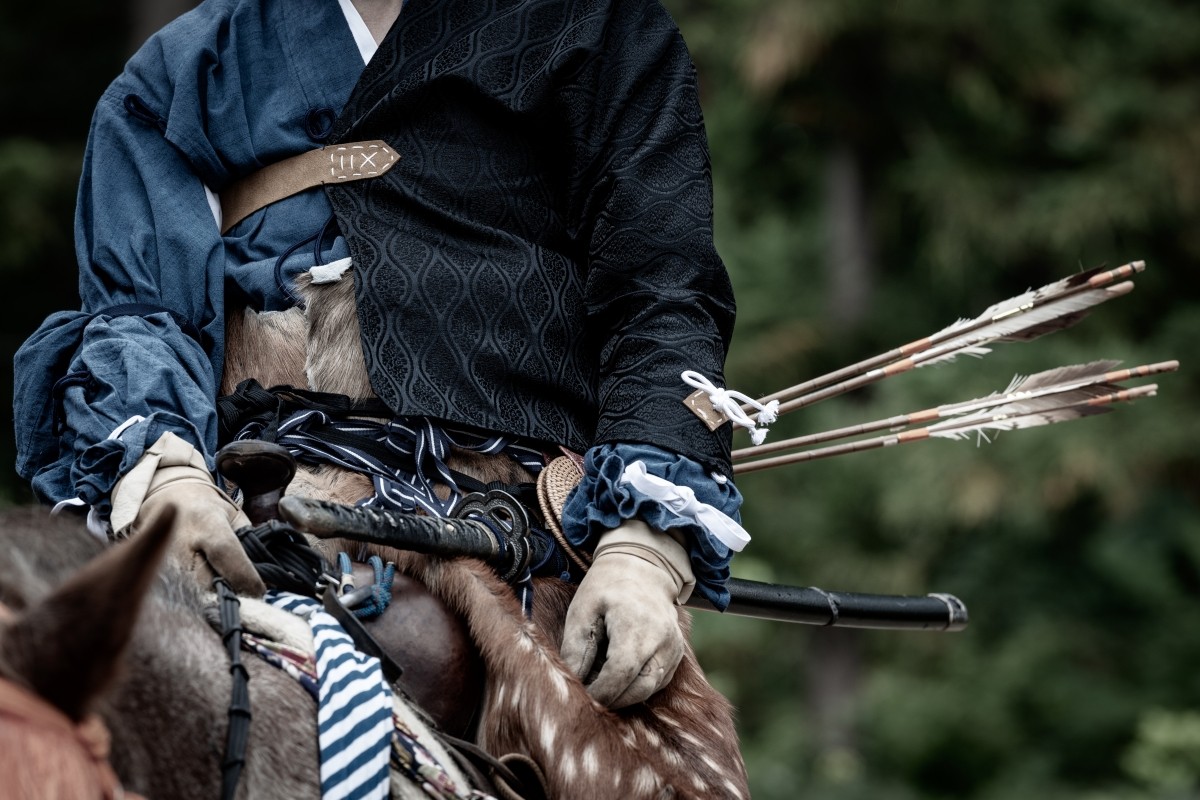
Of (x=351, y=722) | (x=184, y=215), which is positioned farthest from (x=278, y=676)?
(x=184, y=215)

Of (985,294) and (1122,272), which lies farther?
(985,294)

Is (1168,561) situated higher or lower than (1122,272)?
lower

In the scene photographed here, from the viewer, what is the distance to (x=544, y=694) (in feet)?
6.56

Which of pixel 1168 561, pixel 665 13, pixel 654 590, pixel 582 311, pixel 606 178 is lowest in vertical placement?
pixel 1168 561

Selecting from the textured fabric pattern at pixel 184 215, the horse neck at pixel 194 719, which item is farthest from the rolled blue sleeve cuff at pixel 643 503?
the horse neck at pixel 194 719

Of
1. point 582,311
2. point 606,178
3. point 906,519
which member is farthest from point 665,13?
point 906,519

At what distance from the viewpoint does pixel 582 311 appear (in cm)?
244

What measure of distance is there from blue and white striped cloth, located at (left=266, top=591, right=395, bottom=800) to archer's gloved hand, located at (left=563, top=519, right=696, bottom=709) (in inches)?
16.7

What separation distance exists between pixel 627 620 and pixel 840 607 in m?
0.85

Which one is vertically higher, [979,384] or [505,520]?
[505,520]

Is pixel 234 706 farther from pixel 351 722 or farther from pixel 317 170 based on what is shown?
pixel 317 170

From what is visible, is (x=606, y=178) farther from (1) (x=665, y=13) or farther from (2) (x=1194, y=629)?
(2) (x=1194, y=629)

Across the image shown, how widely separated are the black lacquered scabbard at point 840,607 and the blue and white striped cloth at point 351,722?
1025 mm

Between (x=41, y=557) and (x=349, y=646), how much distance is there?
1.40 feet
